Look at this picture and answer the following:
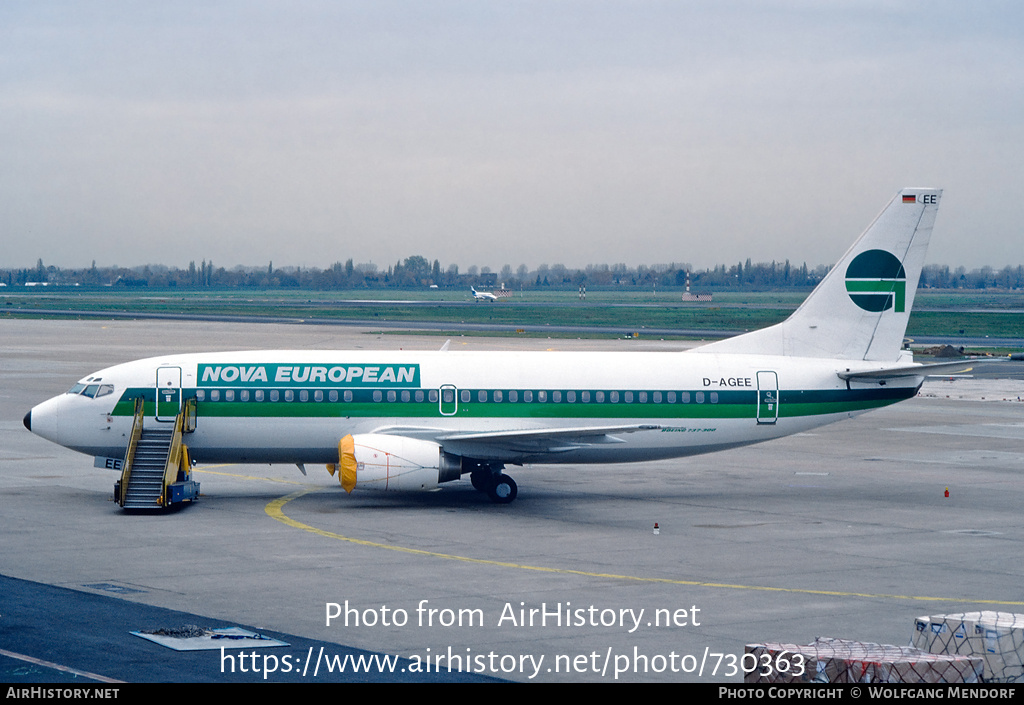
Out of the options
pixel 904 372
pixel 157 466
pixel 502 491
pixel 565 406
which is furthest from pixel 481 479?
pixel 904 372

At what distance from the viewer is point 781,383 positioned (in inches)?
1480

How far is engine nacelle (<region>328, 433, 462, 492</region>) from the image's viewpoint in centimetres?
3394

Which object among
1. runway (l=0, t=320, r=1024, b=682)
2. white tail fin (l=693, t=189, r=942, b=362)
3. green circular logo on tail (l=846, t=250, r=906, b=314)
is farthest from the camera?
green circular logo on tail (l=846, t=250, r=906, b=314)

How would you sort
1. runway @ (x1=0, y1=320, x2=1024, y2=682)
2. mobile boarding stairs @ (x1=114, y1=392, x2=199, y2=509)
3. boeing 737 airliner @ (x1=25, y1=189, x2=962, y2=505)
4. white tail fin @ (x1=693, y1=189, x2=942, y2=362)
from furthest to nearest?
white tail fin @ (x1=693, y1=189, x2=942, y2=362), boeing 737 airliner @ (x1=25, y1=189, x2=962, y2=505), mobile boarding stairs @ (x1=114, y1=392, x2=199, y2=509), runway @ (x1=0, y1=320, x2=1024, y2=682)

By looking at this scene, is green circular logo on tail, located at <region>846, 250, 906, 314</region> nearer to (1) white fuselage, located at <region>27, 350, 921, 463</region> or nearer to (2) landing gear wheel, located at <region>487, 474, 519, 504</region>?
(1) white fuselage, located at <region>27, 350, 921, 463</region>

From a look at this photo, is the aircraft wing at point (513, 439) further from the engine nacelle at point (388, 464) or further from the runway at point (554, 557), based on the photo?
the runway at point (554, 557)

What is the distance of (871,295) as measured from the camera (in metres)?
38.7

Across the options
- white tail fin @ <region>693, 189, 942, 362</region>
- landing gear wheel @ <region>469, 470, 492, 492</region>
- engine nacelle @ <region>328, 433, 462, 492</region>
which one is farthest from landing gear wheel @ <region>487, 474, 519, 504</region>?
white tail fin @ <region>693, 189, 942, 362</region>

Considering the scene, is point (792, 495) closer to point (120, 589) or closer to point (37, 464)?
point (120, 589)

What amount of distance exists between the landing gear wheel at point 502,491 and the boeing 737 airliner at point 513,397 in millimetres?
50

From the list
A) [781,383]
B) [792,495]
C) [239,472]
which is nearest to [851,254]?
[781,383]

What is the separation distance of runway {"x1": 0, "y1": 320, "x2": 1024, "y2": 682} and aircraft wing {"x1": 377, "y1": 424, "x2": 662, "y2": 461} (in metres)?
1.67

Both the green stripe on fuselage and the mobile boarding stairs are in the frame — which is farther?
the green stripe on fuselage

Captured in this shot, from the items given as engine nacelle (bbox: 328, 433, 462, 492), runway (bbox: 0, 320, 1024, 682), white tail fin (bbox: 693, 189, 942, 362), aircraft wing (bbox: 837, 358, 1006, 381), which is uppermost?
white tail fin (bbox: 693, 189, 942, 362)
